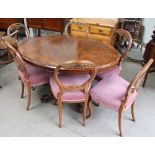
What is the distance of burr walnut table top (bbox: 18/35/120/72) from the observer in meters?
1.96

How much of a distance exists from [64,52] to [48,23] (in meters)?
1.80

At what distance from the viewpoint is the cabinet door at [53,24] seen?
142 inches

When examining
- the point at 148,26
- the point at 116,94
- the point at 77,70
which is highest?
the point at 148,26

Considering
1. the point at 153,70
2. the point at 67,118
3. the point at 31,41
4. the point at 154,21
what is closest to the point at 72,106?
the point at 67,118

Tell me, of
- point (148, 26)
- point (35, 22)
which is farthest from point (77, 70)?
point (148, 26)

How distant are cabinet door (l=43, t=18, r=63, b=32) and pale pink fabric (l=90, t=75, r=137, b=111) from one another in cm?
194

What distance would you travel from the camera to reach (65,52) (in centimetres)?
218

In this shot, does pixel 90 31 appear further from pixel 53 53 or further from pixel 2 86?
pixel 2 86

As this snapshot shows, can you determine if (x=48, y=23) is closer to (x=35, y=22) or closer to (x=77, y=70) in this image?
(x=35, y=22)

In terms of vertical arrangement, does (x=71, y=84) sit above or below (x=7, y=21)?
below

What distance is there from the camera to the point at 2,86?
278 centimetres

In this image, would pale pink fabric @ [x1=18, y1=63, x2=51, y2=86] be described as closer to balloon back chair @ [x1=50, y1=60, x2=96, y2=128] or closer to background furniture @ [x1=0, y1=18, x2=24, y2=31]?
balloon back chair @ [x1=50, y1=60, x2=96, y2=128]

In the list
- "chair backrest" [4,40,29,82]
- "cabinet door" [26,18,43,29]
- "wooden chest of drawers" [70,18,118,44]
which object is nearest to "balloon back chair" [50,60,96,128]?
"chair backrest" [4,40,29,82]

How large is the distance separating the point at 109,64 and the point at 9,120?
1326mm
